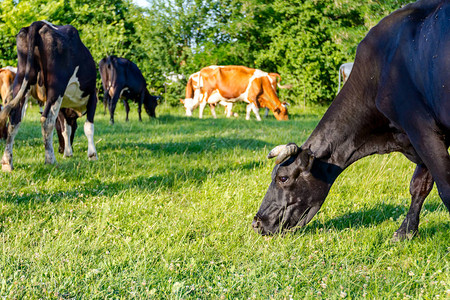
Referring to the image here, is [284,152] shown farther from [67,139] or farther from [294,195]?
[67,139]

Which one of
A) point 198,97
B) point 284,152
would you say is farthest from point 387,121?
point 198,97

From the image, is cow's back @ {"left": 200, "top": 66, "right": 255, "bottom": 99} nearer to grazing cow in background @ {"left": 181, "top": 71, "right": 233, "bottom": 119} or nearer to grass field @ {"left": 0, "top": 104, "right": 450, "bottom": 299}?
grazing cow in background @ {"left": 181, "top": 71, "right": 233, "bottom": 119}

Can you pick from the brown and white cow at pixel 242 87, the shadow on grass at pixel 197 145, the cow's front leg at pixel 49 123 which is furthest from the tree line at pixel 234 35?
the cow's front leg at pixel 49 123

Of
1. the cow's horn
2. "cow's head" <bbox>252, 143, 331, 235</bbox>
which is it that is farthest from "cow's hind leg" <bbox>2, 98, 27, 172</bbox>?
the cow's horn

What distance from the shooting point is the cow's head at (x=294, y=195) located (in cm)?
388

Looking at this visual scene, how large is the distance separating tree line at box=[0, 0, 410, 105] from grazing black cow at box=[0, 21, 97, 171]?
13.3 metres

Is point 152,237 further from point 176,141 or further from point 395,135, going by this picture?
point 176,141

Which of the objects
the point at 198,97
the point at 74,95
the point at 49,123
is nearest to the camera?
the point at 49,123

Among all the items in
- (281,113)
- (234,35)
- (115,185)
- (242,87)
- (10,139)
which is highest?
(234,35)

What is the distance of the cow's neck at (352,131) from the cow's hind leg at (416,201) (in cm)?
57

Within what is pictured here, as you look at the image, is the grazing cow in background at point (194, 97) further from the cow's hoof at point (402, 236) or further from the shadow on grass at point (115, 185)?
the cow's hoof at point (402, 236)

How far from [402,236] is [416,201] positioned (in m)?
0.37

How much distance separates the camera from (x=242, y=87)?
60.8 feet

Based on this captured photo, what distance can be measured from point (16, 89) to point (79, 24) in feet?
51.5
